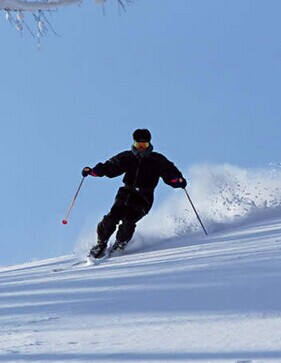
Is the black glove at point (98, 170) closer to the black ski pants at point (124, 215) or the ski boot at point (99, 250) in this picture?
the black ski pants at point (124, 215)

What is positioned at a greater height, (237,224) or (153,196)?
(153,196)

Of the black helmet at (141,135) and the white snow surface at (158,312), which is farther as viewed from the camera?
the black helmet at (141,135)

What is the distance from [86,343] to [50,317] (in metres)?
0.82

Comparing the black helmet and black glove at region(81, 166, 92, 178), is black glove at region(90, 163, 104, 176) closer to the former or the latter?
A: black glove at region(81, 166, 92, 178)

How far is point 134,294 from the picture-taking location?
4.17 metres

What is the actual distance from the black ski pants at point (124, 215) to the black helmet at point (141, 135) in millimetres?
714

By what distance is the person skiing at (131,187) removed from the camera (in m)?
9.04

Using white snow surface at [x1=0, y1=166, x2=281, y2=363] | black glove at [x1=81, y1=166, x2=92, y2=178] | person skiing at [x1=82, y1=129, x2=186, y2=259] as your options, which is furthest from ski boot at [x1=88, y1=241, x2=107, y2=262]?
white snow surface at [x1=0, y1=166, x2=281, y2=363]

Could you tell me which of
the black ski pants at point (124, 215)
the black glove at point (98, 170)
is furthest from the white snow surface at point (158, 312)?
the black glove at point (98, 170)

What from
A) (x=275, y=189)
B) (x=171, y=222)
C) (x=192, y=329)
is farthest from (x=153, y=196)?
(x=192, y=329)

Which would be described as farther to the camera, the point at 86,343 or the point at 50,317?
the point at 50,317

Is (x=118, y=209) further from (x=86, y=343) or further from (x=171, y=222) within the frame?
(x=86, y=343)

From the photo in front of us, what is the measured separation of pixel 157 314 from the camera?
3.50m

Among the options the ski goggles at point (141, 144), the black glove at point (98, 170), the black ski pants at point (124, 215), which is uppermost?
the ski goggles at point (141, 144)
